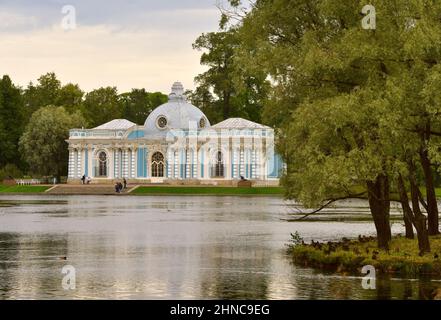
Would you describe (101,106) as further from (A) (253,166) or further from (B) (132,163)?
(A) (253,166)

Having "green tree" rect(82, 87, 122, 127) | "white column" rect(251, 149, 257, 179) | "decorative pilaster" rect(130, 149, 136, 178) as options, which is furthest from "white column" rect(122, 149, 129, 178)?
"green tree" rect(82, 87, 122, 127)

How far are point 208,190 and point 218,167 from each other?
895cm

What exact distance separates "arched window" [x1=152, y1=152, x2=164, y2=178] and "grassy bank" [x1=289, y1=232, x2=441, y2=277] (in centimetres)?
6781

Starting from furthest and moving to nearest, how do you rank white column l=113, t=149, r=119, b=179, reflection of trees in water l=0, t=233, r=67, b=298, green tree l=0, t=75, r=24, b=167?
green tree l=0, t=75, r=24, b=167
white column l=113, t=149, r=119, b=179
reflection of trees in water l=0, t=233, r=67, b=298

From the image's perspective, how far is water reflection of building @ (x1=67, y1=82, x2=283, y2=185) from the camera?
3639 inches

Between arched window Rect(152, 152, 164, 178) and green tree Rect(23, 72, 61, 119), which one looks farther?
green tree Rect(23, 72, 61, 119)

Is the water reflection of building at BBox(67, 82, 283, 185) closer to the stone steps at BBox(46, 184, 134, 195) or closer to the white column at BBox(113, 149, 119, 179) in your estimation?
the white column at BBox(113, 149, 119, 179)

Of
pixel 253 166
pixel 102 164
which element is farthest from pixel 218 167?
pixel 102 164

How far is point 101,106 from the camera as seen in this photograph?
12100 cm

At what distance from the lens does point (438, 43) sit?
2178cm

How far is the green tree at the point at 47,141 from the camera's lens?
9719 cm

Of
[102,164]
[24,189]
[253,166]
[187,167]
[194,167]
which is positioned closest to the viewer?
[24,189]

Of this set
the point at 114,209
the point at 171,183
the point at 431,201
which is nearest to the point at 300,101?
the point at 431,201

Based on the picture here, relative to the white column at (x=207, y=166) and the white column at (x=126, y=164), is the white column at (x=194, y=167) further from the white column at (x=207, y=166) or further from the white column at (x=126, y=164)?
the white column at (x=126, y=164)
